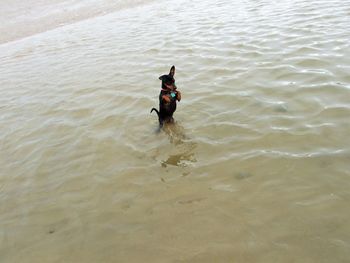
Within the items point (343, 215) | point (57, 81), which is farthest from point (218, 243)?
point (57, 81)

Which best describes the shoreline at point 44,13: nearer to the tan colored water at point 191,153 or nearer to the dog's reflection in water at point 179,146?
the tan colored water at point 191,153

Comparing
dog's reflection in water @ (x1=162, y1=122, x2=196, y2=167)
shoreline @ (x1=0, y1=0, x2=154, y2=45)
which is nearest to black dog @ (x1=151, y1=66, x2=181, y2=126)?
dog's reflection in water @ (x1=162, y1=122, x2=196, y2=167)

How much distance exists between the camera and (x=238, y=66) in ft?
24.8

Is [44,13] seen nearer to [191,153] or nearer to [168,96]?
[168,96]

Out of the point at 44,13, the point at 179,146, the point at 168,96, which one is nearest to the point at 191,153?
the point at 179,146

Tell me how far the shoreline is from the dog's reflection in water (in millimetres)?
11007

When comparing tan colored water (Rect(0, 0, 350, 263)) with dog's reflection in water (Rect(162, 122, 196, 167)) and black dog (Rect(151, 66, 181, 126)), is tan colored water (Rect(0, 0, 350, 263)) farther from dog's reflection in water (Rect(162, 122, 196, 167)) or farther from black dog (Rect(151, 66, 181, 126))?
black dog (Rect(151, 66, 181, 126))

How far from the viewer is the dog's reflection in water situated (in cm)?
496

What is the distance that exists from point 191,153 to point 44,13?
15150 millimetres

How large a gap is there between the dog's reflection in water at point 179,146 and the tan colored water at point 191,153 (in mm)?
18

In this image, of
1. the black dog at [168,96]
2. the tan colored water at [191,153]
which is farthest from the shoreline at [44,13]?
the black dog at [168,96]

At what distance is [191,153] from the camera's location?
5062 mm

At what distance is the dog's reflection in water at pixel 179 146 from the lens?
195 inches

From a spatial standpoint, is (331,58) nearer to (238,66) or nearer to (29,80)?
(238,66)
